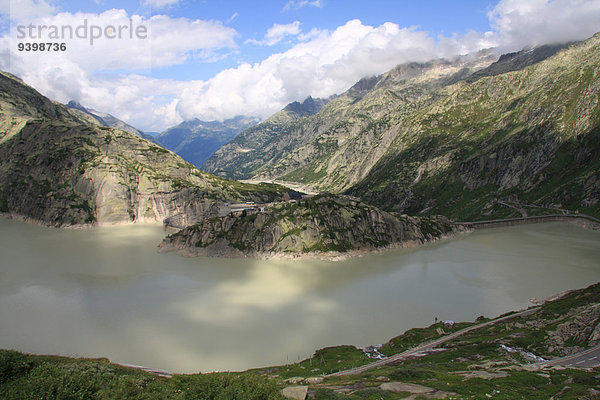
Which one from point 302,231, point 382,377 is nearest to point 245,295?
point 382,377

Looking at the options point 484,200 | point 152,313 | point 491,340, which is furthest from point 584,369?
point 484,200

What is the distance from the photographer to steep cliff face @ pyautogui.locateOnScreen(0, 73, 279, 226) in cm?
16225

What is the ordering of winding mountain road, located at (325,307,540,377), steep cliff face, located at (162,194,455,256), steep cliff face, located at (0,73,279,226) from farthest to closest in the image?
steep cliff face, located at (0,73,279,226), steep cliff face, located at (162,194,455,256), winding mountain road, located at (325,307,540,377)

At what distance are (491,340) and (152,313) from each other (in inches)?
2158

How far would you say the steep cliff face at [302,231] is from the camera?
113m

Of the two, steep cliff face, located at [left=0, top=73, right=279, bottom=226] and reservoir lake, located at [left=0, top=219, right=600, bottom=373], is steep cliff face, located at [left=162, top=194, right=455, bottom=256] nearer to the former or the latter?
reservoir lake, located at [left=0, top=219, right=600, bottom=373]

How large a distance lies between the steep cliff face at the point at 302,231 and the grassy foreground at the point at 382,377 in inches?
2351

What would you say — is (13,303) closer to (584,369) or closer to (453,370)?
(453,370)

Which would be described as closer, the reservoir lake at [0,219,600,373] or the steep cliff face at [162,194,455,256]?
the reservoir lake at [0,219,600,373]

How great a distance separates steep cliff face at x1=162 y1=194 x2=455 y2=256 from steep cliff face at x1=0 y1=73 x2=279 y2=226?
54699 millimetres

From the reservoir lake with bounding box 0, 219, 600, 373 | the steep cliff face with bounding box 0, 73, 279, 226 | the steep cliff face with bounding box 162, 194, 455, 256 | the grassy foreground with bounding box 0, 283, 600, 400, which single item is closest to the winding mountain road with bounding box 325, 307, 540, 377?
the grassy foreground with bounding box 0, 283, 600, 400

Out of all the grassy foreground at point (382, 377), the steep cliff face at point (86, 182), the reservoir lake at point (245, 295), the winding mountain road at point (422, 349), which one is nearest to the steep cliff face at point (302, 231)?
the reservoir lake at point (245, 295)

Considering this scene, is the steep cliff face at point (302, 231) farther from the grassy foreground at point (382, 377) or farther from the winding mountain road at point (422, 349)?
the grassy foreground at point (382, 377)

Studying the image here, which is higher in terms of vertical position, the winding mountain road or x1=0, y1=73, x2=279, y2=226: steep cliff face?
x1=0, y1=73, x2=279, y2=226: steep cliff face
